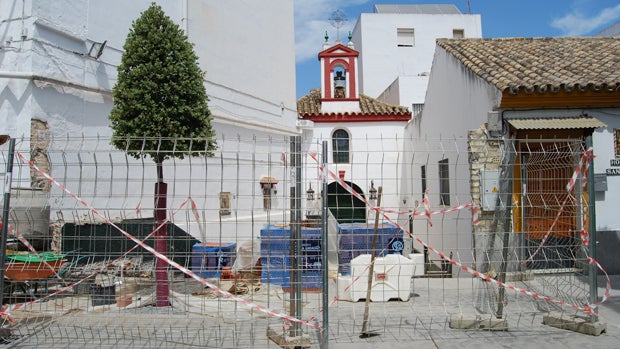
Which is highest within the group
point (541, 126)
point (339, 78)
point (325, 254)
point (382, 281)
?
point (339, 78)

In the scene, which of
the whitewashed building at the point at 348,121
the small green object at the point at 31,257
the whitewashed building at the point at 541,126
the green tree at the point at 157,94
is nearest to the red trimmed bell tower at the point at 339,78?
the whitewashed building at the point at 348,121

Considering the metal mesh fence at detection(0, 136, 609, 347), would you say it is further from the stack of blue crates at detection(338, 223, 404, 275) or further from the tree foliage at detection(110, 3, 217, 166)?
the tree foliage at detection(110, 3, 217, 166)

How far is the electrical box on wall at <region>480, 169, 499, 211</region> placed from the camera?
5.74m

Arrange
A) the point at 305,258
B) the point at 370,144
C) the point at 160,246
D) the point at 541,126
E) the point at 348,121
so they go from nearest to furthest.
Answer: the point at 160,246
the point at 305,258
the point at 541,126
the point at 370,144
the point at 348,121

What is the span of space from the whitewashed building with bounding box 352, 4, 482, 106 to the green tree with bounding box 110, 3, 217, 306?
58.0ft

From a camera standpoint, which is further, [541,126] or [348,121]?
[348,121]

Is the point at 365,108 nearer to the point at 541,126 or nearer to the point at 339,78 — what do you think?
the point at 339,78

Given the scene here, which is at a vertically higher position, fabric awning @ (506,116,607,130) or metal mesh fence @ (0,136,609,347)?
fabric awning @ (506,116,607,130)

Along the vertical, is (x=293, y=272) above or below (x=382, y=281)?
above

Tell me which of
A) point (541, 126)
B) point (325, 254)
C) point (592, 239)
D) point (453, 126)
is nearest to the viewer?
point (325, 254)

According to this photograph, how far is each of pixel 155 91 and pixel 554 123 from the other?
599cm

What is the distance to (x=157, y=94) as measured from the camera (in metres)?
6.30

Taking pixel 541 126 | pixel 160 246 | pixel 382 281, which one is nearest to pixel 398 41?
pixel 541 126

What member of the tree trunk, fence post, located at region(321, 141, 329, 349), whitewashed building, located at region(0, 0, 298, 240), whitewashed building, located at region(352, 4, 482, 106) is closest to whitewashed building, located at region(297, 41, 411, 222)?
whitewashed building, located at region(0, 0, 298, 240)
